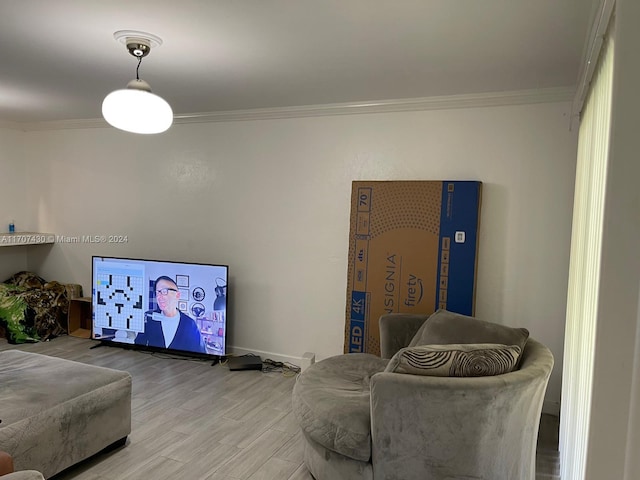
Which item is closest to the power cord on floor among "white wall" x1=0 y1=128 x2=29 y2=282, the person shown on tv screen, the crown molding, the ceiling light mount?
the person shown on tv screen

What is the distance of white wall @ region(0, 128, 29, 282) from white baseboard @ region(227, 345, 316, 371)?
3.14m

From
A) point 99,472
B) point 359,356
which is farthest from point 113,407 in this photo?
point 359,356

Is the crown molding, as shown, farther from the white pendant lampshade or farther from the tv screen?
the white pendant lampshade

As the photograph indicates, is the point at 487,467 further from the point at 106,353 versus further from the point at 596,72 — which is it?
the point at 106,353

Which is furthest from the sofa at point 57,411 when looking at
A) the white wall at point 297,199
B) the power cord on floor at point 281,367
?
the white wall at point 297,199

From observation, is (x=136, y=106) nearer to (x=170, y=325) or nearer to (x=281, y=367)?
(x=170, y=325)

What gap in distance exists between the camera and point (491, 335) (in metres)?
2.77

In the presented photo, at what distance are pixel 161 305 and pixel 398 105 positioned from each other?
112 inches

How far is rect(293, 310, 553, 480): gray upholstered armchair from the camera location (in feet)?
7.16

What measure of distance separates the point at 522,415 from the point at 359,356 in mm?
1263

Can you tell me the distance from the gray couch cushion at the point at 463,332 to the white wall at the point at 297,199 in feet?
2.64

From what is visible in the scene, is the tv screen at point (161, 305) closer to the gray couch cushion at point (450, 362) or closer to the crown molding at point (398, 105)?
the crown molding at point (398, 105)

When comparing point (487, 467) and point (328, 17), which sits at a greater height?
point (328, 17)

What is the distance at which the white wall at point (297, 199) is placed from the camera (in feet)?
11.6
